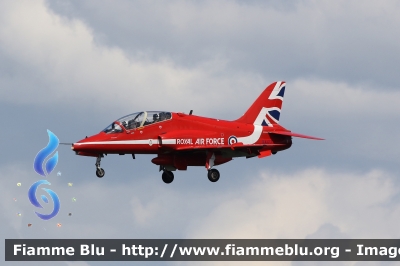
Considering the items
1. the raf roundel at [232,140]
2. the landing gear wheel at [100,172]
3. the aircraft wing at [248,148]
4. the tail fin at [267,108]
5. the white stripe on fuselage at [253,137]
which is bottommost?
the landing gear wheel at [100,172]

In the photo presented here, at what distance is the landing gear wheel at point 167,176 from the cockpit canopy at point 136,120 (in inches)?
213

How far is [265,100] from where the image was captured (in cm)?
7875

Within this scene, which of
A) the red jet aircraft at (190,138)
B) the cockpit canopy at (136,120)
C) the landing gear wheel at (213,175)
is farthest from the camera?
the landing gear wheel at (213,175)

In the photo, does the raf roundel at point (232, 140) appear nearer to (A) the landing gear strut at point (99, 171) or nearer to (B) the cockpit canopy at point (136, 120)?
(B) the cockpit canopy at point (136, 120)

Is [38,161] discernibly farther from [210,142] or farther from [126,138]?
[210,142]

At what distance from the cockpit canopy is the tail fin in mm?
7993

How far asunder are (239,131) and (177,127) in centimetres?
475

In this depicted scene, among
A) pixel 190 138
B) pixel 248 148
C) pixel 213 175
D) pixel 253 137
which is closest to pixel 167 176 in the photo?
pixel 213 175

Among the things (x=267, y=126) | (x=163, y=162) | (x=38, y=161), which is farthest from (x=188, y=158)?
(x=38, y=161)

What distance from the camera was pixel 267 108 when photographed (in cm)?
7831

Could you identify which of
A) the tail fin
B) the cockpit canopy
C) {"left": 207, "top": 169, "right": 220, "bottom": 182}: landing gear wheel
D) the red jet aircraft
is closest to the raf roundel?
the red jet aircraft

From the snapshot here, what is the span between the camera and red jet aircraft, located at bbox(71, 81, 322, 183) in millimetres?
69562

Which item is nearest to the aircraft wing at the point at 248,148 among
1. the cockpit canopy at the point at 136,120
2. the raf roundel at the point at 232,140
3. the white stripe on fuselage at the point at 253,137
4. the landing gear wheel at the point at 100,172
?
the raf roundel at the point at 232,140

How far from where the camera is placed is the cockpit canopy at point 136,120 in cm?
6981
